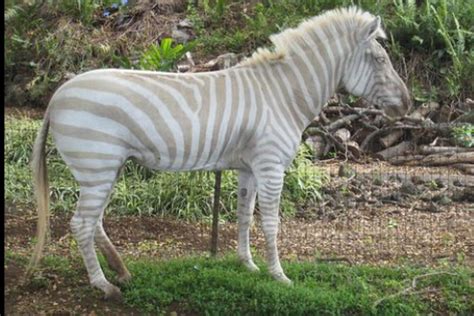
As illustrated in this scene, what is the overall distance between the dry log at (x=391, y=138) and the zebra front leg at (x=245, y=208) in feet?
15.9

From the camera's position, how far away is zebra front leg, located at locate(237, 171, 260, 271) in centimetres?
549

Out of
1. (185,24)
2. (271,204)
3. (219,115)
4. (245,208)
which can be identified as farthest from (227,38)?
(271,204)

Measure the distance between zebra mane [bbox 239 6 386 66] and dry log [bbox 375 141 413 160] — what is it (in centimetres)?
459

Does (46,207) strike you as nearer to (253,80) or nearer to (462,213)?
(253,80)

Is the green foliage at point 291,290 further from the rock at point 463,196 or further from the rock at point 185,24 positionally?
the rock at point 185,24

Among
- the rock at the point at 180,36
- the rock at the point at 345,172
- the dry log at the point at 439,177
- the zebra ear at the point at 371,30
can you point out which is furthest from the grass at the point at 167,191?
the rock at the point at 180,36

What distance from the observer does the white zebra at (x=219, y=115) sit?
190 inches

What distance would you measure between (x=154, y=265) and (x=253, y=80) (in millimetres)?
1766

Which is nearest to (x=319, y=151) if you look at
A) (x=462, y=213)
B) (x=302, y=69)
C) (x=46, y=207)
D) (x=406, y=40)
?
(x=462, y=213)

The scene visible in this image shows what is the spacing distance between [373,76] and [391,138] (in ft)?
15.7

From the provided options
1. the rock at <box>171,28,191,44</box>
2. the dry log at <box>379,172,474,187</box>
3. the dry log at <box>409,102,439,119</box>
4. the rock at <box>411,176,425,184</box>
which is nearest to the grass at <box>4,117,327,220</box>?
the dry log at <box>379,172,474,187</box>

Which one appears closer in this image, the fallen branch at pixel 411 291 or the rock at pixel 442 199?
the fallen branch at pixel 411 291

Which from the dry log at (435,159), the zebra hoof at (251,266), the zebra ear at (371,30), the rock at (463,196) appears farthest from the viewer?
the dry log at (435,159)

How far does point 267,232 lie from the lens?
17.3ft
